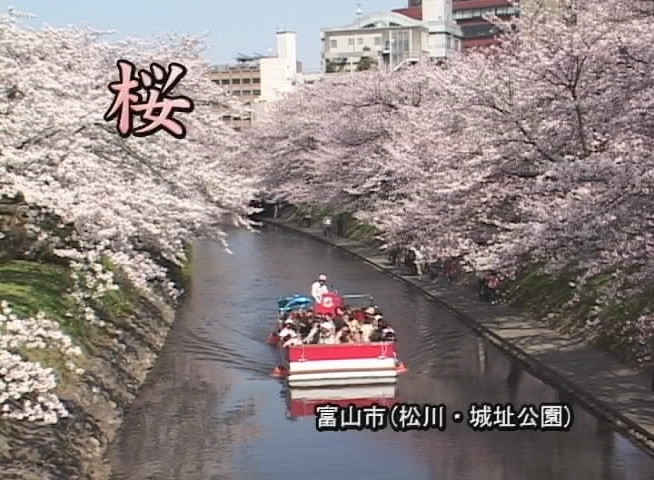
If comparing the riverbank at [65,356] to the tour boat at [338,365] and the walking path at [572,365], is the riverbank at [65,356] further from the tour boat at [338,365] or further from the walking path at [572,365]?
the walking path at [572,365]

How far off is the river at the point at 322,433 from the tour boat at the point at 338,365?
59 centimetres

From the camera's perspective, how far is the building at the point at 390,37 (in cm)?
11181

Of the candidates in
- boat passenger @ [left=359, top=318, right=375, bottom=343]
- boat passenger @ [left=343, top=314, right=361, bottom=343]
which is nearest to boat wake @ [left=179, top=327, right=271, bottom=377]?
boat passenger @ [left=343, top=314, right=361, bottom=343]

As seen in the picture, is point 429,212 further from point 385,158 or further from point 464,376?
point 385,158

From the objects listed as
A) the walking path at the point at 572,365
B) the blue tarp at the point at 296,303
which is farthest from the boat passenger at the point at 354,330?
the blue tarp at the point at 296,303

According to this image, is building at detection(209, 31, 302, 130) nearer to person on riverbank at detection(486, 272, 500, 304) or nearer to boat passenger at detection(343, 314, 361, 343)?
person on riverbank at detection(486, 272, 500, 304)

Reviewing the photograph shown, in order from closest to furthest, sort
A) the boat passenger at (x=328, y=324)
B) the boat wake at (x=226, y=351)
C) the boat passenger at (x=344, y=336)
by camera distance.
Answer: the boat passenger at (x=344, y=336)
the boat passenger at (x=328, y=324)
the boat wake at (x=226, y=351)

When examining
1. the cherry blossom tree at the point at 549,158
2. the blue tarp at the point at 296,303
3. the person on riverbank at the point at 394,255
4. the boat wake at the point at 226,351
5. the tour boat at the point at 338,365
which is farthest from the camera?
the person on riverbank at the point at 394,255

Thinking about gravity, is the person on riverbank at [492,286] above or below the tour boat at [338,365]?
above

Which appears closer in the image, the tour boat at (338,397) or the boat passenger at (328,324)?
the tour boat at (338,397)

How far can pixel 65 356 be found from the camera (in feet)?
62.7

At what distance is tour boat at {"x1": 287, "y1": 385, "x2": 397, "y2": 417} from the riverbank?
3.48m

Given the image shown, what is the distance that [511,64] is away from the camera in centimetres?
2767

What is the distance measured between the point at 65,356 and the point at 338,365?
6.32m
